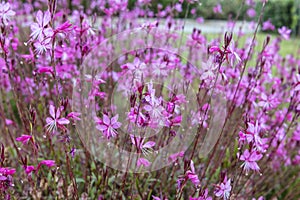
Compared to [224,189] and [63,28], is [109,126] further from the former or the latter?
[224,189]

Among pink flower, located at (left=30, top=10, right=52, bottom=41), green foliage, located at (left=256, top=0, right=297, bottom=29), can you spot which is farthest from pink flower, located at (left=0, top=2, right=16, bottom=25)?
green foliage, located at (left=256, top=0, right=297, bottom=29)

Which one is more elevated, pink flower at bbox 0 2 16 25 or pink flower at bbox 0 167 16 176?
pink flower at bbox 0 2 16 25

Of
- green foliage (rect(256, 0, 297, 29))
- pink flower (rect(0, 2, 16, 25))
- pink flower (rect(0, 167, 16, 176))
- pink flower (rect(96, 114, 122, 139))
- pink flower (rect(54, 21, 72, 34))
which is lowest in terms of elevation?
green foliage (rect(256, 0, 297, 29))

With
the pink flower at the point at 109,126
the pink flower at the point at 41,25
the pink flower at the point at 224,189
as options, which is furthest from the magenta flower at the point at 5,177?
the pink flower at the point at 224,189

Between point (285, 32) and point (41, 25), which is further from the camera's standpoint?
point (285, 32)

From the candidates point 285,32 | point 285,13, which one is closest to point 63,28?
point 285,32

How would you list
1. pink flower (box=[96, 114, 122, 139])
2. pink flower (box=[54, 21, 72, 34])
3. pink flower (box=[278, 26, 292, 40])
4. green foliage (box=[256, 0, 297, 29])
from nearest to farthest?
pink flower (box=[54, 21, 72, 34]), pink flower (box=[96, 114, 122, 139]), pink flower (box=[278, 26, 292, 40]), green foliage (box=[256, 0, 297, 29])

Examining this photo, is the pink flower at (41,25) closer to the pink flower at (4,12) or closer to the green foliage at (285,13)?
the pink flower at (4,12)

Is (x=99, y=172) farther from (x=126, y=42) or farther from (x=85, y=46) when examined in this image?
(x=126, y=42)

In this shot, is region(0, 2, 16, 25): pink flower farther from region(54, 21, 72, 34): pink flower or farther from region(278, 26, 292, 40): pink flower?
region(278, 26, 292, 40): pink flower

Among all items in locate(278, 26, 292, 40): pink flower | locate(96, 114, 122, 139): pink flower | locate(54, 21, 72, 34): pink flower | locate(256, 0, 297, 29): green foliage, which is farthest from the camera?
locate(256, 0, 297, 29): green foliage

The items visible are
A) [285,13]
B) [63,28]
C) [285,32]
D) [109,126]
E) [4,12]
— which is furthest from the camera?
[285,13]

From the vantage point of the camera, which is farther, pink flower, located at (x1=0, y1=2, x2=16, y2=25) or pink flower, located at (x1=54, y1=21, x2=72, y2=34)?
pink flower, located at (x1=0, y1=2, x2=16, y2=25)

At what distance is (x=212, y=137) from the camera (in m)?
3.00
